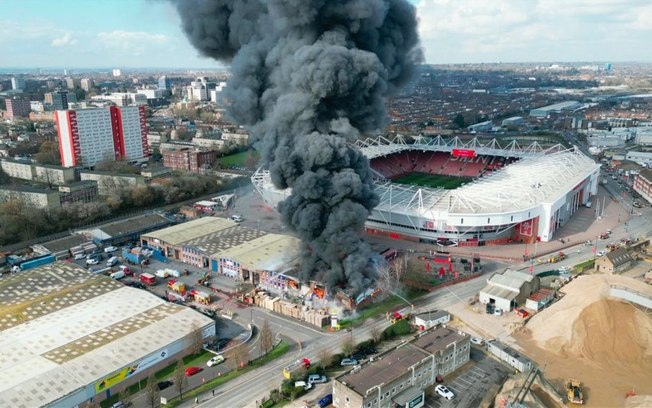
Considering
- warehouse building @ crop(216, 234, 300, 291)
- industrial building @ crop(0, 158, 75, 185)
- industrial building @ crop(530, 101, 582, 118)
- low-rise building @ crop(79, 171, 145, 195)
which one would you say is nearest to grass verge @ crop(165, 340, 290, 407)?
warehouse building @ crop(216, 234, 300, 291)

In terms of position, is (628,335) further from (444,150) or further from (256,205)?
(444,150)

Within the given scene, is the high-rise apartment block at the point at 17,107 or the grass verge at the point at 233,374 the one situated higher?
the high-rise apartment block at the point at 17,107

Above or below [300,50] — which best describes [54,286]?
below

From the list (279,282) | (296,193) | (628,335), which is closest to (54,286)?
(279,282)

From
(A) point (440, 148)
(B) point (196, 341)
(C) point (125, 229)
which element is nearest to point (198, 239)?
(C) point (125, 229)

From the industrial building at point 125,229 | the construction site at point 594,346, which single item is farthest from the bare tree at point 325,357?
the industrial building at point 125,229

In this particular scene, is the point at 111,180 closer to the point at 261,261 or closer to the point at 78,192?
the point at 78,192

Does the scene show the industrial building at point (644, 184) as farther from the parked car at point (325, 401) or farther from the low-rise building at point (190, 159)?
the low-rise building at point (190, 159)
